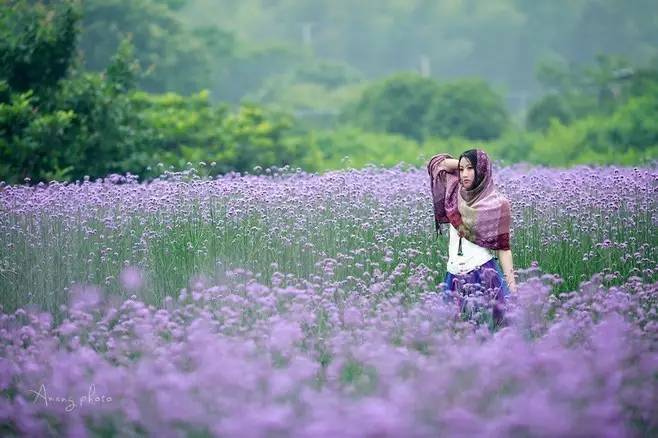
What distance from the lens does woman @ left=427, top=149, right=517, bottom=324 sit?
19.2 feet

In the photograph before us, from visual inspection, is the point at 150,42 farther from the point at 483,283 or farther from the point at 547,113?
the point at 483,283

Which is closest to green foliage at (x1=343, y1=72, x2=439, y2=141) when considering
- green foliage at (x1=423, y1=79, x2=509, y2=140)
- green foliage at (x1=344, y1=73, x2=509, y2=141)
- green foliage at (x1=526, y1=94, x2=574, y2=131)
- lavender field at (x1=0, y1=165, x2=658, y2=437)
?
green foliage at (x1=344, y1=73, x2=509, y2=141)

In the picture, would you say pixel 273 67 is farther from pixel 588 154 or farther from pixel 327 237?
pixel 327 237

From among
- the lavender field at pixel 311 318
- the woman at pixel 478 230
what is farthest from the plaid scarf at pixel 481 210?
the lavender field at pixel 311 318

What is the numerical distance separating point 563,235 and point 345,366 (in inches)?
115

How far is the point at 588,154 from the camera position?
1977 cm

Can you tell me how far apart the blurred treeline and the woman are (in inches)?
74.2

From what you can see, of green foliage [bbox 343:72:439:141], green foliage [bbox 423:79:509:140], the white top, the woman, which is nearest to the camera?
the woman

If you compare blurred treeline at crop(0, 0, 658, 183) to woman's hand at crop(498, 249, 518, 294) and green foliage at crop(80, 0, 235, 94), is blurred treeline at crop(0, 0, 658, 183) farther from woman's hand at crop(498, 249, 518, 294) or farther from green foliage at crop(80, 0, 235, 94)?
woman's hand at crop(498, 249, 518, 294)

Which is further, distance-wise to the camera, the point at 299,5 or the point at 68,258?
the point at 299,5

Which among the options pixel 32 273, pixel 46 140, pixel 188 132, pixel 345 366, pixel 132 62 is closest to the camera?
pixel 345 366

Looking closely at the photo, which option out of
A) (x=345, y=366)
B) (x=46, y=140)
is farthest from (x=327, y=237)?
(x=46, y=140)

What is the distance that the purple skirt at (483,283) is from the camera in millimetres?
5672

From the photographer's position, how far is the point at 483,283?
19.0 ft
